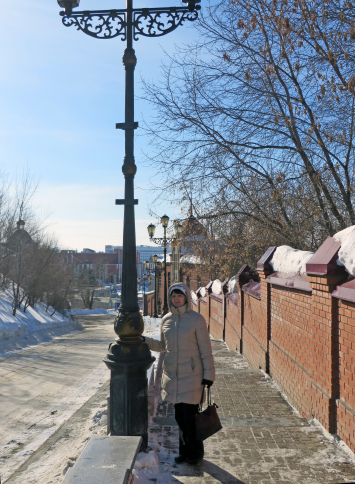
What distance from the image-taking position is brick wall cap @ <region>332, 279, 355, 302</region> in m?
3.73

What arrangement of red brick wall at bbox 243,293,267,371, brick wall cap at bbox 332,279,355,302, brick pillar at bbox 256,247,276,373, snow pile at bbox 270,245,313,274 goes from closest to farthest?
brick wall cap at bbox 332,279,355,302
snow pile at bbox 270,245,313,274
brick pillar at bbox 256,247,276,373
red brick wall at bbox 243,293,267,371

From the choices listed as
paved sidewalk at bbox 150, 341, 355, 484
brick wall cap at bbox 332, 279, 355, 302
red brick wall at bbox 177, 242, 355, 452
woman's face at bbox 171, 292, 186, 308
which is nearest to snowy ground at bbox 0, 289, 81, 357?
red brick wall at bbox 177, 242, 355, 452

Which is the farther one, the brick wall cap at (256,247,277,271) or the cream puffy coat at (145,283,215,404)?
the brick wall cap at (256,247,277,271)

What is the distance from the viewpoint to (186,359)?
409 centimetres

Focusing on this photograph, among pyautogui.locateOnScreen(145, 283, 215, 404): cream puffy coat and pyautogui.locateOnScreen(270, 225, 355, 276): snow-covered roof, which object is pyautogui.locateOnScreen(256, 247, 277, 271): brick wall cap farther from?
pyautogui.locateOnScreen(145, 283, 215, 404): cream puffy coat

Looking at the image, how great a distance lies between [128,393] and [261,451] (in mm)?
1379

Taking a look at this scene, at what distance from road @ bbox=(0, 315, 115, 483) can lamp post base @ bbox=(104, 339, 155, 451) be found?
1.78m

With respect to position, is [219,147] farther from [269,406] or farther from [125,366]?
[125,366]

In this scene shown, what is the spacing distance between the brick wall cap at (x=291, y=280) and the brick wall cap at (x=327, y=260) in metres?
0.54

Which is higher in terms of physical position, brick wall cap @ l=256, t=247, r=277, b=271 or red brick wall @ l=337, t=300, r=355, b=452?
brick wall cap @ l=256, t=247, r=277, b=271

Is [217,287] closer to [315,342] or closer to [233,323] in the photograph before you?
[233,323]

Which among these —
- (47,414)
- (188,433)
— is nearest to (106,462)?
(188,433)

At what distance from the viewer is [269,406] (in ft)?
19.7

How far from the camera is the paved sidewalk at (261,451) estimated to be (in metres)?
3.61
